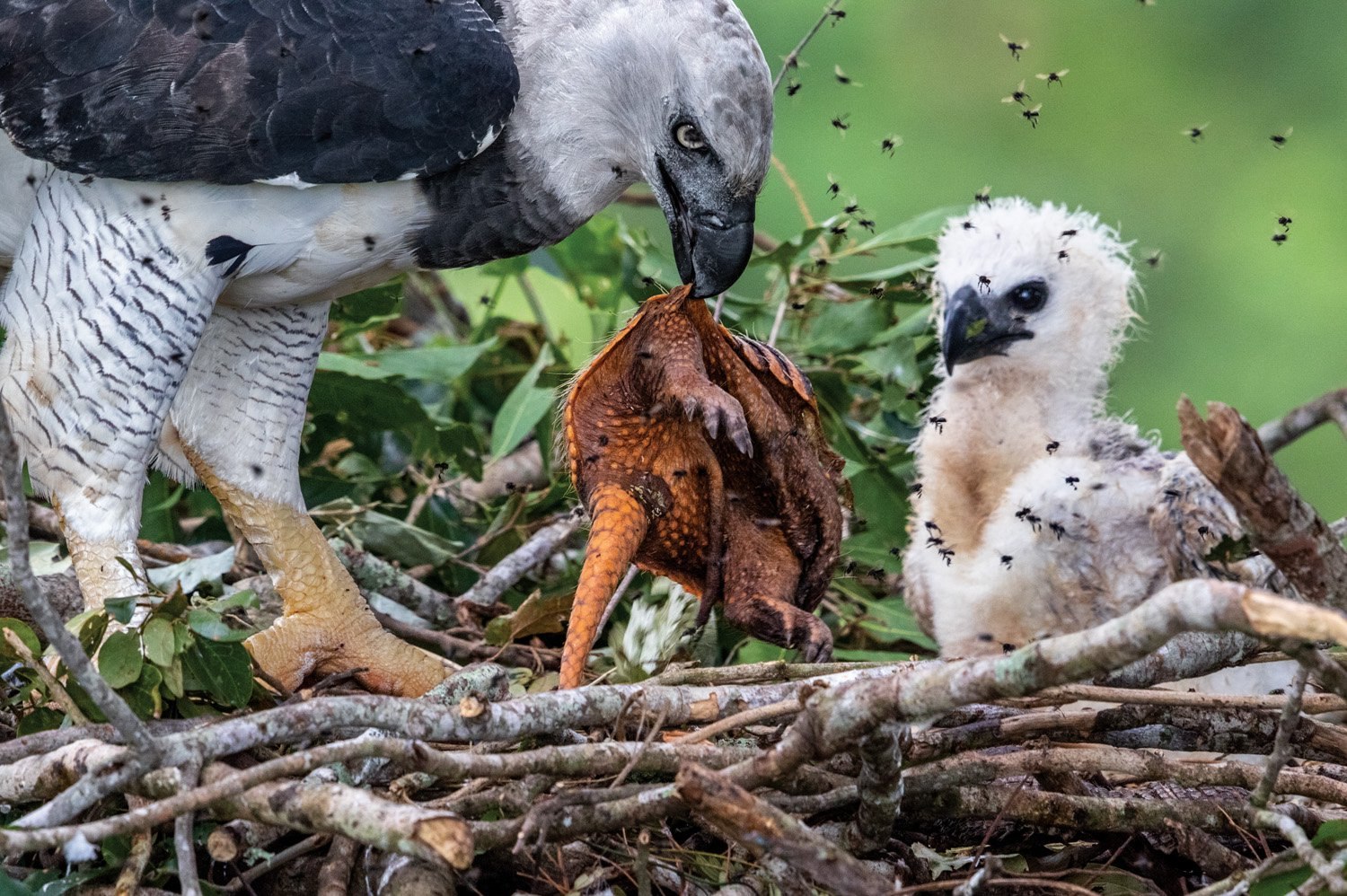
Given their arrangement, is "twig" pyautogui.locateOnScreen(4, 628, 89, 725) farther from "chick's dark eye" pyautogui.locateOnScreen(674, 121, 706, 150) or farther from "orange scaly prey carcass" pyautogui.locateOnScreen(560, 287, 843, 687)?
"chick's dark eye" pyautogui.locateOnScreen(674, 121, 706, 150)

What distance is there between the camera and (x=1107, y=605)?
297 centimetres

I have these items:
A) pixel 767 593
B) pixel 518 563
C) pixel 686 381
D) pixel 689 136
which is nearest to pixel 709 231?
pixel 689 136

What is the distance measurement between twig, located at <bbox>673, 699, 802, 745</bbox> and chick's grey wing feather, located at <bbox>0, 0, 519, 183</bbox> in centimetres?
116

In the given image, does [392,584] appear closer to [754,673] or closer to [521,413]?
[521,413]

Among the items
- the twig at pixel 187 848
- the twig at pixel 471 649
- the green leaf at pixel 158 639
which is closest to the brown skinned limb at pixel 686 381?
the twig at pixel 471 649

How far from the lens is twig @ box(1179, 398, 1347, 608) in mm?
1796

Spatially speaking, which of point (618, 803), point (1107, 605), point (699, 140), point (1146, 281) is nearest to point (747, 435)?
point (699, 140)

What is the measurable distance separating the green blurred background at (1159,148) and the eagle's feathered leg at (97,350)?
3944 mm

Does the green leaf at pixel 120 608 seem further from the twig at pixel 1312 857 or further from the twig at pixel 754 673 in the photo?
the twig at pixel 1312 857

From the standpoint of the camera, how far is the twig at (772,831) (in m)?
1.72

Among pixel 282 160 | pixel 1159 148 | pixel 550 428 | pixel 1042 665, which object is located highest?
pixel 282 160

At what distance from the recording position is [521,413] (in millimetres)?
3473

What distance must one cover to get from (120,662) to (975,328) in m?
1.98

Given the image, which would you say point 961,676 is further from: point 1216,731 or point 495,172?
point 495,172
